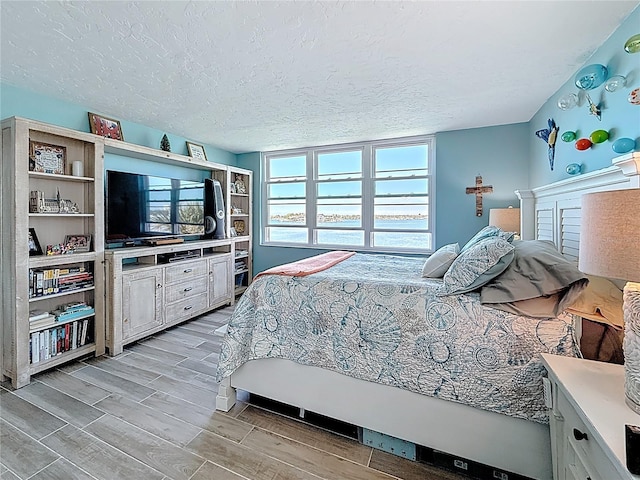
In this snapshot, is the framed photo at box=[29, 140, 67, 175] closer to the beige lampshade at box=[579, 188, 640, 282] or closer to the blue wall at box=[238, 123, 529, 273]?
the beige lampshade at box=[579, 188, 640, 282]

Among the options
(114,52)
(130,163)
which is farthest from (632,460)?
(130,163)

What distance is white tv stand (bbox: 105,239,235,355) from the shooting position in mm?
2695

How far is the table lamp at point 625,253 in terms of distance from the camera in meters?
0.86

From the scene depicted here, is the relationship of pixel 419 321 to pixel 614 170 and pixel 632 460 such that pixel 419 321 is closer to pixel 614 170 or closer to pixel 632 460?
pixel 632 460

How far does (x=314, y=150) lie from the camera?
15.3 ft

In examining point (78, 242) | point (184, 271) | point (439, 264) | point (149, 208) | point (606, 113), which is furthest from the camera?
point (184, 271)

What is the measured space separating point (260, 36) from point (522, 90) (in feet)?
7.33

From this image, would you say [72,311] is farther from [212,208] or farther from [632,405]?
[632,405]

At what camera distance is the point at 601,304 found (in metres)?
1.30

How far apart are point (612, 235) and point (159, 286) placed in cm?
343

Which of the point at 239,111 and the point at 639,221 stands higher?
the point at 239,111

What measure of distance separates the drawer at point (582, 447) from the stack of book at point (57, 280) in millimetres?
3305

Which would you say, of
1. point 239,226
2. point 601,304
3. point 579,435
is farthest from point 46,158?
point 601,304

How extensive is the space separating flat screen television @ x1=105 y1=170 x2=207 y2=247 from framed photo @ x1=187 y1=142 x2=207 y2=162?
56 cm
